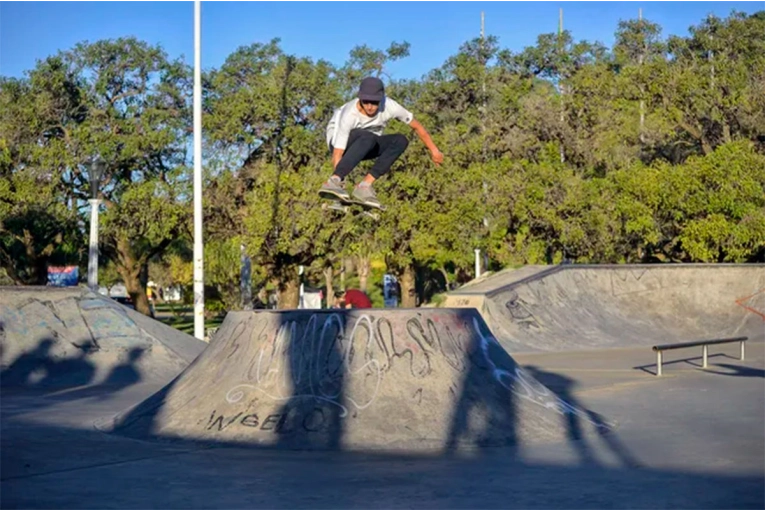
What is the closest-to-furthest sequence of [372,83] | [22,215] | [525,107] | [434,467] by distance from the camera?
[434,467] < [372,83] < [22,215] < [525,107]

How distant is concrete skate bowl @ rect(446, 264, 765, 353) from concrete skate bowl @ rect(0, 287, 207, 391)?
975 cm

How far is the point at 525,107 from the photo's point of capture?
4234 centimetres

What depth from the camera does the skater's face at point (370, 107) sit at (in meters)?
10.3

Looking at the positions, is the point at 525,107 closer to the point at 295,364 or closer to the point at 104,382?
the point at 104,382

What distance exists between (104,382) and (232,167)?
19.0m

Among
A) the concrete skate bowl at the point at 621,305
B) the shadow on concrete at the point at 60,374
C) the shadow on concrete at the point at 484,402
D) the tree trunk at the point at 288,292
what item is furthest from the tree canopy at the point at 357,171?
the shadow on concrete at the point at 484,402

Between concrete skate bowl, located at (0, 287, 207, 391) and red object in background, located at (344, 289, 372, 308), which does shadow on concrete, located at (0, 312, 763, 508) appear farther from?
concrete skate bowl, located at (0, 287, 207, 391)

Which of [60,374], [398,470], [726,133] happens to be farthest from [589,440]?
[726,133]

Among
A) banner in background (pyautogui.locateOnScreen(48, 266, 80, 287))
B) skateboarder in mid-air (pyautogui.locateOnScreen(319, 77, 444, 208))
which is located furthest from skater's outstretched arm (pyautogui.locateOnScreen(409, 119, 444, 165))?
banner in background (pyautogui.locateOnScreen(48, 266, 80, 287))

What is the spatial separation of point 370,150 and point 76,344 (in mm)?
8675

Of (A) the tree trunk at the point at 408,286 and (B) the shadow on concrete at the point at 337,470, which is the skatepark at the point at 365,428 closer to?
(B) the shadow on concrete at the point at 337,470

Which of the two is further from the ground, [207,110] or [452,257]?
[207,110]

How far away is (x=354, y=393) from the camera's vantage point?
1001 centimetres

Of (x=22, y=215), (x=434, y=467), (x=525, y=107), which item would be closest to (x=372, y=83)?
(x=434, y=467)
